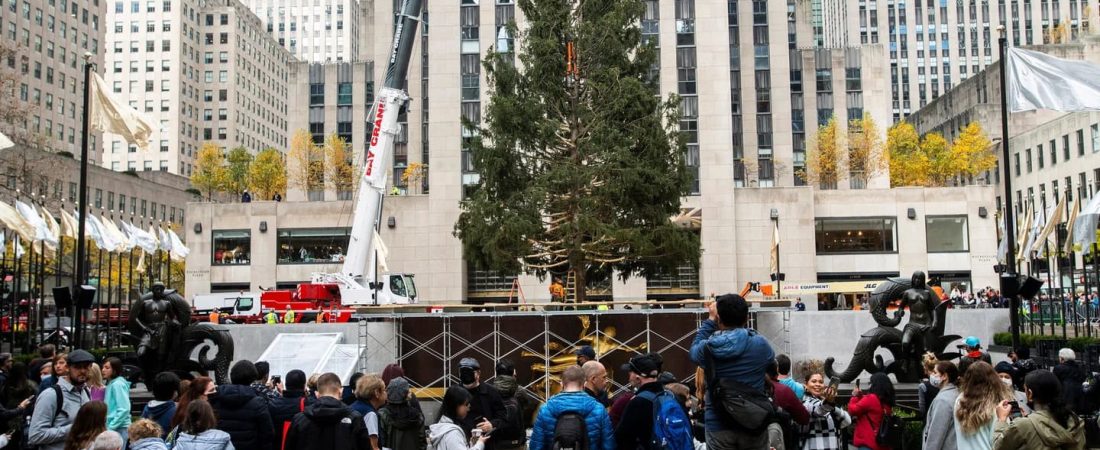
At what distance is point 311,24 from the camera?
6855 inches

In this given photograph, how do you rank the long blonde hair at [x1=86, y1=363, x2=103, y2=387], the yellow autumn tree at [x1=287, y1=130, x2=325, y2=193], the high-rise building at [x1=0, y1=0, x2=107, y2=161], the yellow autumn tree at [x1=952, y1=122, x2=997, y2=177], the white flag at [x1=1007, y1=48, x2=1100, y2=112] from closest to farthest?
the long blonde hair at [x1=86, y1=363, x2=103, y2=387] < the white flag at [x1=1007, y1=48, x2=1100, y2=112] < the yellow autumn tree at [x1=952, y1=122, x2=997, y2=177] < the yellow autumn tree at [x1=287, y1=130, x2=325, y2=193] < the high-rise building at [x1=0, y1=0, x2=107, y2=161]

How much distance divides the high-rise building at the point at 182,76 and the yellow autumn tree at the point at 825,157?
87576 millimetres

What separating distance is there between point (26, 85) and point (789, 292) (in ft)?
249

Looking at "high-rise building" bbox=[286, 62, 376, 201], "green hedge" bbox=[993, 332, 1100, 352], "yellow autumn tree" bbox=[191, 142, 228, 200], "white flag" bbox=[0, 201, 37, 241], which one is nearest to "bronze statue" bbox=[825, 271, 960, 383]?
"green hedge" bbox=[993, 332, 1100, 352]

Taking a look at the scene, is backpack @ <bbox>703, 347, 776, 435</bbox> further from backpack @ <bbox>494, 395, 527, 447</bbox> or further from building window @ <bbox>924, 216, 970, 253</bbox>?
building window @ <bbox>924, 216, 970, 253</bbox>

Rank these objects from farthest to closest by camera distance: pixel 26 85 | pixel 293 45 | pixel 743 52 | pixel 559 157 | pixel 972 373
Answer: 1. pixel 293 45
2. pixel 26 85
3. pixel 743 52
4. pixel 559 157
5. pixel 972 373

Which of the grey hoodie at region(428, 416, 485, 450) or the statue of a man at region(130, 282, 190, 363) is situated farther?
the statue of a man at region(130, 282, 190, 363)

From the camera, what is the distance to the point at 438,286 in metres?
57.1

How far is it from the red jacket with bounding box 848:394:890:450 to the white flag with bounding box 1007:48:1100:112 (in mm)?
9342

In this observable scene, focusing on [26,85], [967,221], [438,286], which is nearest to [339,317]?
[438,286]

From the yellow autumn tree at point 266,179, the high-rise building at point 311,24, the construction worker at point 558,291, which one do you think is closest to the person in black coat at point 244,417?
the construction worker at point 558,291

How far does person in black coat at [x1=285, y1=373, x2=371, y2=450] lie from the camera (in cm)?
859

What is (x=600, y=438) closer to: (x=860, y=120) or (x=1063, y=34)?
(x=860, y=120)

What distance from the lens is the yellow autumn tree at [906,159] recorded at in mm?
74562
